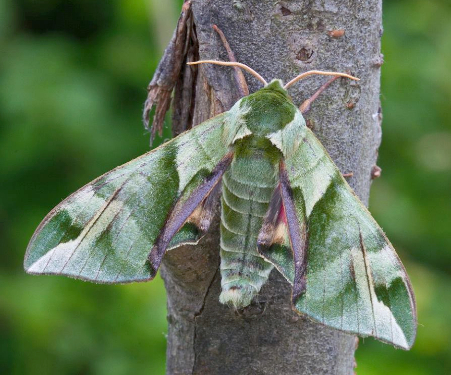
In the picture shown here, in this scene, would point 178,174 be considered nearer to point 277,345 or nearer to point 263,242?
point 263,242

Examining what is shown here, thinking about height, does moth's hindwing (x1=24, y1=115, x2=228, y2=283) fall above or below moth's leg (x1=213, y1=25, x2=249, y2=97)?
below

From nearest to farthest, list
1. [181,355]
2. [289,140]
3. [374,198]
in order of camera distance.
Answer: [289,140], [181,355], [374,198]

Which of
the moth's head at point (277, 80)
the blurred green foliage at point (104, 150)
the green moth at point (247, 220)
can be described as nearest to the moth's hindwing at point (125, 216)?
the green moth at point (247, 220)

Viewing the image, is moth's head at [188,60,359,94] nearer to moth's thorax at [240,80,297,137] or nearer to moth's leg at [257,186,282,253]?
moth's thorax at [240,80,297,137]

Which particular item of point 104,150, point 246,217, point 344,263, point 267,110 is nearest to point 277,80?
point 267,110

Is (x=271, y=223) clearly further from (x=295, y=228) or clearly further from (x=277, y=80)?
(x=277, y=80)

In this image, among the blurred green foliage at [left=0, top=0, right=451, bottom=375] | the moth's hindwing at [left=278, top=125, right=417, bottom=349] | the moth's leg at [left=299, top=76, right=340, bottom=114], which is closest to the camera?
the moth's hindwing at [left=278, top=125, right=417, bottom=349]

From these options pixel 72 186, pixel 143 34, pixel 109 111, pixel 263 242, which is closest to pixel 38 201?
pixel 72 186

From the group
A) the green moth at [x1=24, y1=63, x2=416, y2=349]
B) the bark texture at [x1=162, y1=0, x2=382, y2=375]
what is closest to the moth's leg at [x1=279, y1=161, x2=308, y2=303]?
the green moth at [x1=24, y1=63, x2=416, y2=349]
